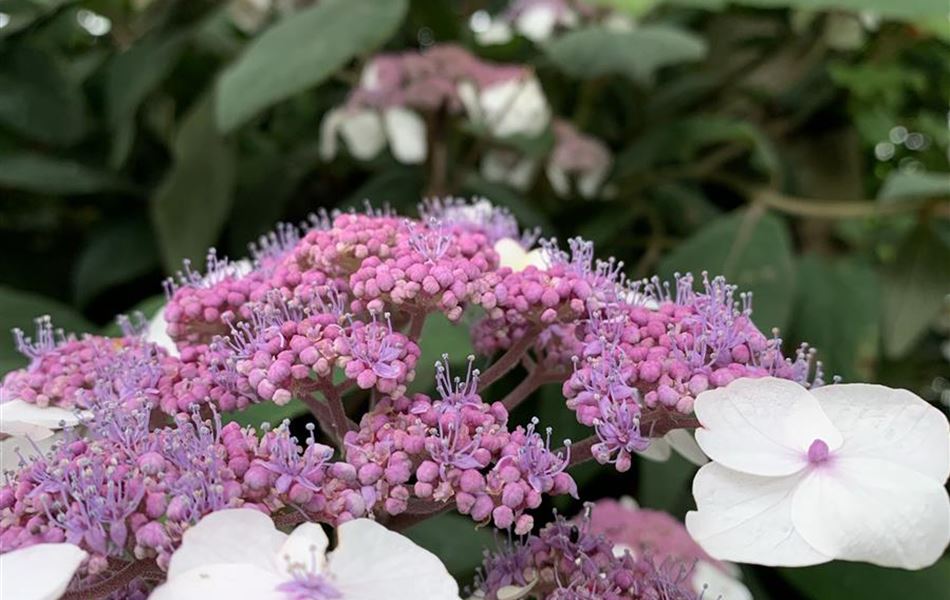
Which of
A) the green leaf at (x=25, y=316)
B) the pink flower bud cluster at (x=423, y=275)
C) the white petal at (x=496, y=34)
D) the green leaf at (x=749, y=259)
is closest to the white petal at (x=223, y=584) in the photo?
the pink flower bud cluster at (x=423, y=275)

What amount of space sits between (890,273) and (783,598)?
33cm

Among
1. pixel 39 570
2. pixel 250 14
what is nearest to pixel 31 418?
pixel 39 570

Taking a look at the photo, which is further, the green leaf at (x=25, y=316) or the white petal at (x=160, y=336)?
the green leaf at (x=25, y=316)

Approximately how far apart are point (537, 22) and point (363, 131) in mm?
264

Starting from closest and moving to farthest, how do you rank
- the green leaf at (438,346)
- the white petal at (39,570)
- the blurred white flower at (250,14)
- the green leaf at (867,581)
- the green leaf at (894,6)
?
the white petal at (39,570) < the green leaf at (438,346) < the green leaf at (867,581) < the green leaf at (894,6) < the blurred white flower at (250,14)

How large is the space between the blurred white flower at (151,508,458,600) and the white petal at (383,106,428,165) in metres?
0.52

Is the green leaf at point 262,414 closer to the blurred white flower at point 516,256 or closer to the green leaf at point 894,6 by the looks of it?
the blurred white flower at point 516,256

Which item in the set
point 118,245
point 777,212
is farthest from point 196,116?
point 777,212

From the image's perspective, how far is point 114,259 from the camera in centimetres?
80

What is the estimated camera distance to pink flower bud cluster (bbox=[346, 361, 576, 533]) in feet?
0.94

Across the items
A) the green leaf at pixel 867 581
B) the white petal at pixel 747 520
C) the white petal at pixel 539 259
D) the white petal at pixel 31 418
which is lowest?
the green leaf at pixel 867 581

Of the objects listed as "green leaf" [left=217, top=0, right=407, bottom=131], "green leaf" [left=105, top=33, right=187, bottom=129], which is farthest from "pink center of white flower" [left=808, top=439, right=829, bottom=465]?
"green leaf" [left=105, top=33, right=187, bottom=129]

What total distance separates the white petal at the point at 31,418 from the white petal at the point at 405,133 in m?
0.44

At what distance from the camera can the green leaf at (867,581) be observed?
1.98ft
